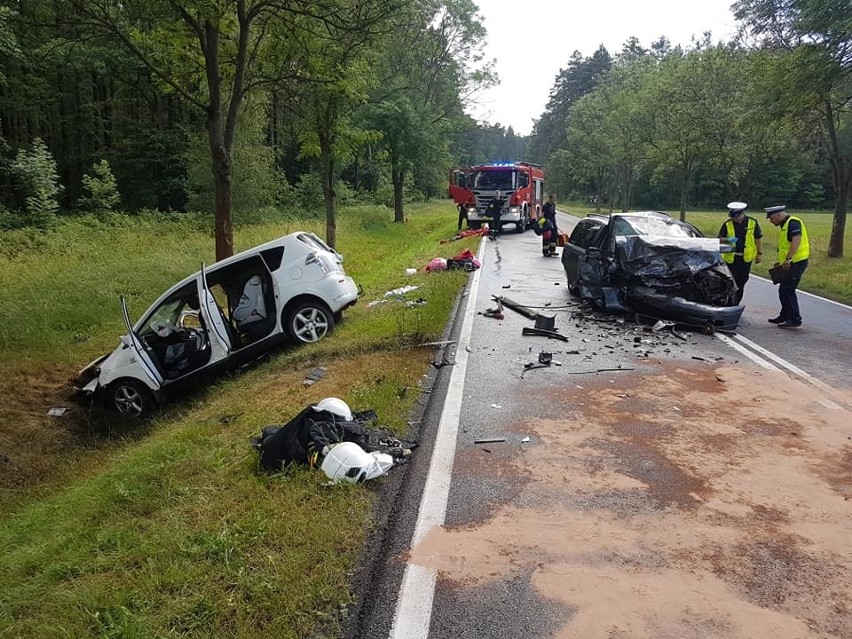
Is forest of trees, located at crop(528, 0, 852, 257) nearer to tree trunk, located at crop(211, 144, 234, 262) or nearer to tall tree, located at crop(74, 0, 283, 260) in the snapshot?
tall tree, located at crop(74, 0, 283, 260)

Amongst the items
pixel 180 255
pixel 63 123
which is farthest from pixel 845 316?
pixel 63 123

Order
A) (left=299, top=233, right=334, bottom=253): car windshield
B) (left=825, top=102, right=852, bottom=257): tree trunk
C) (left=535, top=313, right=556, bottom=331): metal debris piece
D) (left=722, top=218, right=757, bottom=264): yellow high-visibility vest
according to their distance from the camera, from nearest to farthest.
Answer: (left=535, top=313, right=556, bottom=331): metal debris piece < (left=299, top=233, right=334, bottom=253): car windshield < (left=722, top=218, right=757, bottom=264): yellow high-visibility vest < (left=825, top=102, right=852, bottom=257): tree trunk

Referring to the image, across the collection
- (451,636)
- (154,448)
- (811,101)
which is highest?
(811,101)

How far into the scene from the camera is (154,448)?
5438 mm

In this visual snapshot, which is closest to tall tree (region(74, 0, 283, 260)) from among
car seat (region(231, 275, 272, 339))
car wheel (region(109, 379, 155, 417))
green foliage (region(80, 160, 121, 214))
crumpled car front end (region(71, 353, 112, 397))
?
car seat (region(231, 275, 272, 339))

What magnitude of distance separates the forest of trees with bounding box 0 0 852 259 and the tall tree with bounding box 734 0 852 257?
5 centimetres

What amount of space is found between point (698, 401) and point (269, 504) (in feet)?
13.7

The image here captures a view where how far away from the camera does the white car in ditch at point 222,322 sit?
25.9 ft

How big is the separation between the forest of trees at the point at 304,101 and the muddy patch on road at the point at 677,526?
945 cm

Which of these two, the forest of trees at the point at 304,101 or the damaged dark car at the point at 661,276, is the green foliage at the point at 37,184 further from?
the damaged dark car at the point at 661,276

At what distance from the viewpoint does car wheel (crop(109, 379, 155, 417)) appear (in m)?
7.92

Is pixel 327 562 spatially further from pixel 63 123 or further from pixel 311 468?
pixel 63 123

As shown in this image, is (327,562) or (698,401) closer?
(327,562)

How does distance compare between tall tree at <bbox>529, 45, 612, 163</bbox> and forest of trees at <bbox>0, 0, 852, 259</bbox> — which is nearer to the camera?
forest of trees at <bbox>0, 0, 852, 259</bbox>
